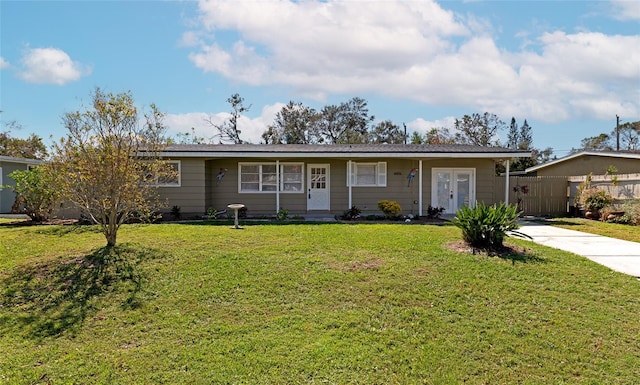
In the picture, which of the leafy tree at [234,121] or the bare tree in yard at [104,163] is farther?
the leafy tree at [234,121]

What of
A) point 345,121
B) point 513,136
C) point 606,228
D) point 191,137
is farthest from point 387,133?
point 606,228

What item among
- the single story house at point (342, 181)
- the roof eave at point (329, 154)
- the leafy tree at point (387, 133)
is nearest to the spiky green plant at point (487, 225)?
the roof eave at point (329, 154)

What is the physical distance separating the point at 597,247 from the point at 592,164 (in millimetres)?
13768

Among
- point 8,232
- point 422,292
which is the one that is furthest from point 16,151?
point 422,292

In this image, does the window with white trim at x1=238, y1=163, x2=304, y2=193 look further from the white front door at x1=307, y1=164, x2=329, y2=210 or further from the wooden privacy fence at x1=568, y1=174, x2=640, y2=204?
the wooden privacy fence at x1=568, y1=174, x2=640, y2=204

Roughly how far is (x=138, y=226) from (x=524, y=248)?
9.09 metres

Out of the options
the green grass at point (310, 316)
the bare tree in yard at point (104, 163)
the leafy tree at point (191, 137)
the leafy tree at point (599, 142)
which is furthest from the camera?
the leafy tree at point (599, 142)

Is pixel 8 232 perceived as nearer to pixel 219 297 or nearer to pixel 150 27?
pixel 150 27

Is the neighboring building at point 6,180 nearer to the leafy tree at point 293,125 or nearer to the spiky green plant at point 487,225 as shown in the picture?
the spiky green plant at point 487,225

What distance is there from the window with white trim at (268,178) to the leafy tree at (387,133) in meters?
24.7

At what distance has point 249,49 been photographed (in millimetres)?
13133

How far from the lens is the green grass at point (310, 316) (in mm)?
3547

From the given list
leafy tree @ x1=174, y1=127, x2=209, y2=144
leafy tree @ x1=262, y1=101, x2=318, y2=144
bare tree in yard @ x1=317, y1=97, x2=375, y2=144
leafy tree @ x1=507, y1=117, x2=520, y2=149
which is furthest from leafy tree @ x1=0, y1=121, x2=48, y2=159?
leafy tree @ x1=507, y1=117, x2=520, y2=149

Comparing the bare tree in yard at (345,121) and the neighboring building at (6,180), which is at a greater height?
the bare tree in yard at (345,121)
